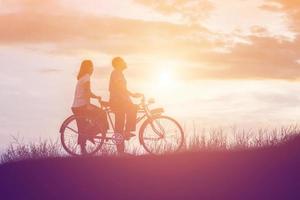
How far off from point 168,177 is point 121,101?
4.00 metres

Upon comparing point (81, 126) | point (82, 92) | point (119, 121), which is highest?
point (82, 92)

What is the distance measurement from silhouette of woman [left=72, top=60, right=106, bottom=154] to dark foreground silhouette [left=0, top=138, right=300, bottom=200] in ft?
5.63

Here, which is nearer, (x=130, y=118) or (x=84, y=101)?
(x=84, y=101)

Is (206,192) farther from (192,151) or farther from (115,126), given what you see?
(115,126)

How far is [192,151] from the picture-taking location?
21844 millimetres

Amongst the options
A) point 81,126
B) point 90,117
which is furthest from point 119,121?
point 81,126

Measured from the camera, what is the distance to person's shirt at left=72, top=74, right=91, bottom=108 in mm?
22922

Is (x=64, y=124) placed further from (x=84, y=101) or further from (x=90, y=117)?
(x=84, y=101)

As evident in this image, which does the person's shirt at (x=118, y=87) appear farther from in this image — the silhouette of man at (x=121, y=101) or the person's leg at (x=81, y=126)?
the person's leg at (x=81, y=126)

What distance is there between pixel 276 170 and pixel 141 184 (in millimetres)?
3510

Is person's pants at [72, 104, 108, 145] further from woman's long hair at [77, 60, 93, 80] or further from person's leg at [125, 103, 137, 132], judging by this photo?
woman's long hair at [77, 60, 93, 80]

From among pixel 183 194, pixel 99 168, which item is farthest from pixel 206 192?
pixel 99 168

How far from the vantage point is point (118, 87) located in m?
23.1

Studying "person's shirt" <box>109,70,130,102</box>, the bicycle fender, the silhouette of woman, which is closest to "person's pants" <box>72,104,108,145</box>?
the silhouette of woman
